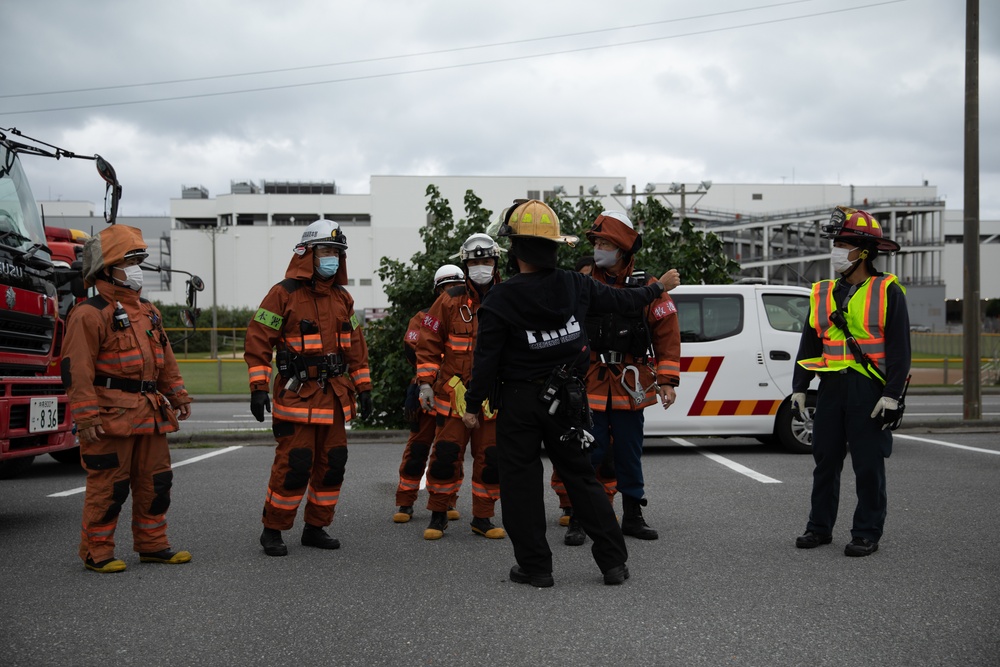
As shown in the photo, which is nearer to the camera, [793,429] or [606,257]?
[606,257]

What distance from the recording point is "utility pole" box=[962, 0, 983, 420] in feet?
41.7

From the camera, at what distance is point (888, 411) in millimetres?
5094

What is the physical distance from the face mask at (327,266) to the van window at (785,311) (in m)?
6.12

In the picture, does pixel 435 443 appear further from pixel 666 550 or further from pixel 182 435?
pixel 182 435

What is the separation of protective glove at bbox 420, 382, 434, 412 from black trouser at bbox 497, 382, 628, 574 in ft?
4.24

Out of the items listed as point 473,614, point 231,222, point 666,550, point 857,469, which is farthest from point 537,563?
point 231,222

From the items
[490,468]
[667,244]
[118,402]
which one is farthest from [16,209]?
[667,244]

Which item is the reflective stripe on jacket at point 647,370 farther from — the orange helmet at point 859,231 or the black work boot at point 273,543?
the black work boot at point 273,543

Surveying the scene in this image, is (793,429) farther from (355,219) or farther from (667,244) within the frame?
(355,219)

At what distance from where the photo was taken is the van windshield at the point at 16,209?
6762mm

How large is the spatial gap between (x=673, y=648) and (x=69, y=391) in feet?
11.6

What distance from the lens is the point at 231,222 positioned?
236 feet

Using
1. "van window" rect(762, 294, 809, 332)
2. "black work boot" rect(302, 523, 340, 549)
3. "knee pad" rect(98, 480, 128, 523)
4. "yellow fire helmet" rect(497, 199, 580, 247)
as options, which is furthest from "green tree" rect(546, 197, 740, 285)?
"knee pad" rect(98, 480, 128, 523)

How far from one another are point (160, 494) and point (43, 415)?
1.91 meters
